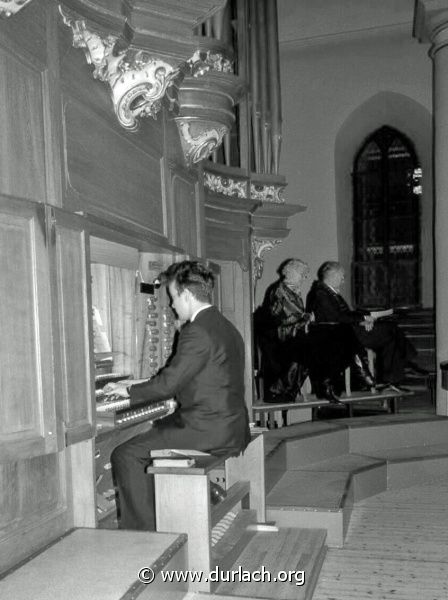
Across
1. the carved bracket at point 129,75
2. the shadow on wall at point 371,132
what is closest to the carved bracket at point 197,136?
the carved bracket at point 129,75

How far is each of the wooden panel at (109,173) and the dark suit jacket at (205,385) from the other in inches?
29.4

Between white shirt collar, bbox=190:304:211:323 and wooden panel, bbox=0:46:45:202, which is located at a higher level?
wooden panel, bbox=0:46:45:202

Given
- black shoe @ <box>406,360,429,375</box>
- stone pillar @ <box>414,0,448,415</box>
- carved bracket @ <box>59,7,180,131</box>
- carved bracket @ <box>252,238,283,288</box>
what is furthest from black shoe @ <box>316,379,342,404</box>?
carved bracket @ <box>59,7,180,131</box>

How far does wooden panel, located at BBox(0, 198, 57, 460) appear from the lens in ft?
7.27

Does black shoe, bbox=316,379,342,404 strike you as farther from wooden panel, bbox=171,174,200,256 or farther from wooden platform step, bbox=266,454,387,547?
wooden panel, bbox=171,174,200,256

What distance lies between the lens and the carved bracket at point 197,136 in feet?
13.4

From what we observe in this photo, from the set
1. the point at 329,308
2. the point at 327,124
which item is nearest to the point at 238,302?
the point at 329,308

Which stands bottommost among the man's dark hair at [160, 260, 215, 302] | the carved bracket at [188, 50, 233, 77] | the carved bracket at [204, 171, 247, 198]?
the man's dark hair at [160, 260, 215, 302]

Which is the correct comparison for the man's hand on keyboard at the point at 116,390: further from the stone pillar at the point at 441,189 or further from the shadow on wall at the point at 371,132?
the shadow on wall at the point at 371,132

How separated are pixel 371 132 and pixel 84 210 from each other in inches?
257

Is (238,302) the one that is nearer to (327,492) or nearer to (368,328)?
(368,328)

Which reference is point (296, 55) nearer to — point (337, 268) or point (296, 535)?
point (337, 268)

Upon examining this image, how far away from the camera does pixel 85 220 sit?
2.68 m

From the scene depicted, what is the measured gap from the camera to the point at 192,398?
9.85 feet
